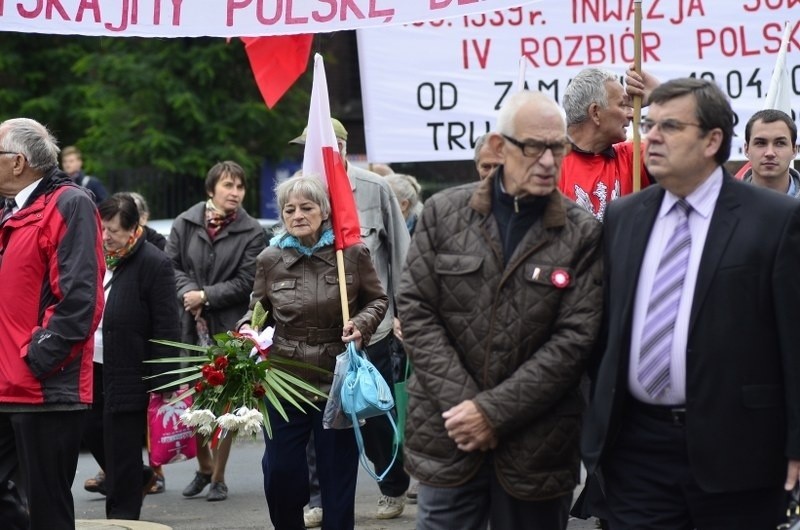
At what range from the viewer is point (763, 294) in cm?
444

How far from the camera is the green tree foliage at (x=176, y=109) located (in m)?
22.5

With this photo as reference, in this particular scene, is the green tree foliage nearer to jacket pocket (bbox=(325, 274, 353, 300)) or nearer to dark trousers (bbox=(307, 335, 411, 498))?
dark trousers (bbox=(307, 335, 411, 498))

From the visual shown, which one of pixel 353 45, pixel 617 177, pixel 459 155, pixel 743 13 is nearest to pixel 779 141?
pixel 617 177

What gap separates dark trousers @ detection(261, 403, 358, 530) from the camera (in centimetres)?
678

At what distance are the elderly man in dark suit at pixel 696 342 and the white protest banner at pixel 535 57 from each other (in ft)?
13.5

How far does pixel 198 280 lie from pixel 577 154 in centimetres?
358

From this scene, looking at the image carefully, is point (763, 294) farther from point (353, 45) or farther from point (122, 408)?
point (353, 45)

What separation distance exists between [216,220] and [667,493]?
5481 millimetres

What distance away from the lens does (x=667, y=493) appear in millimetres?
4586

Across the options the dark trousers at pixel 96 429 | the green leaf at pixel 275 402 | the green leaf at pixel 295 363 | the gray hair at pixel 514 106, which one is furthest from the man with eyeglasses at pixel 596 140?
the dark trousers at pixel 96 429

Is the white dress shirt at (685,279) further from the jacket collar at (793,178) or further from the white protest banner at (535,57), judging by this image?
the white protest banner at (535,57)

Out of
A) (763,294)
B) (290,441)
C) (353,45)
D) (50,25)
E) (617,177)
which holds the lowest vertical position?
(290,441)

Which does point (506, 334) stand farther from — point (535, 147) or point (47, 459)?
point (47, 459)

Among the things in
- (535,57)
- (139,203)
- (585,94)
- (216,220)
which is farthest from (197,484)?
(585,94)
